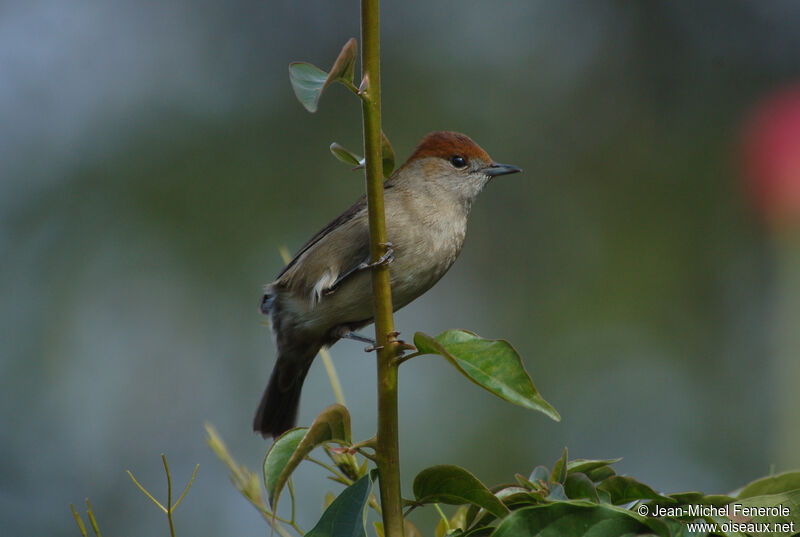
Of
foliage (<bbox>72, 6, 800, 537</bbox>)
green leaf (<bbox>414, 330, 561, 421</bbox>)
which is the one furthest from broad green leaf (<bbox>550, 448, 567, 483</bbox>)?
green leaf (<bbox>414, 330, 561, 421</bbox>)

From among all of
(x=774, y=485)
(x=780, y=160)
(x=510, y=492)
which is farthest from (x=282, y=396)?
(x=774, y=485)

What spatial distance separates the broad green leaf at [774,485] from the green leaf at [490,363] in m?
0.40

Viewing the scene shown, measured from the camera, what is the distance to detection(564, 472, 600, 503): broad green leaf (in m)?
1.40

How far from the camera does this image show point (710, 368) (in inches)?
254

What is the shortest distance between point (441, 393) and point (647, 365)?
65.3 inches

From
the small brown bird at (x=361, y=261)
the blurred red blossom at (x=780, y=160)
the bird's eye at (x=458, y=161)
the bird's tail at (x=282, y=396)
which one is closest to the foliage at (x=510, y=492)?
the small brown bird at (x=361, y=261)

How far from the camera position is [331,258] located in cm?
365

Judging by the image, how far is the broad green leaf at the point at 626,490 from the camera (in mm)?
1360

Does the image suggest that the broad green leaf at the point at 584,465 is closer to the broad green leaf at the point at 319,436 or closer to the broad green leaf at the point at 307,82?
the broad green leaf at the point at 319,436

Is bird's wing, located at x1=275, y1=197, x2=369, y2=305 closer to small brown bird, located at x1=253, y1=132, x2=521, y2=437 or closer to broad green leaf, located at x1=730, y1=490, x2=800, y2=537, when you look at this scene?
small brown bird, located at x1=253, y1=132, x2=521, y2=437

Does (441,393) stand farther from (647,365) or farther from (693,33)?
(693,33)

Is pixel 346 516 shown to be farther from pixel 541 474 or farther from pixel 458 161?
pixel 458 161

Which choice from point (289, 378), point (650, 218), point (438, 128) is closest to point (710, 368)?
point (650, 218)

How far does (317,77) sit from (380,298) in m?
0.44
